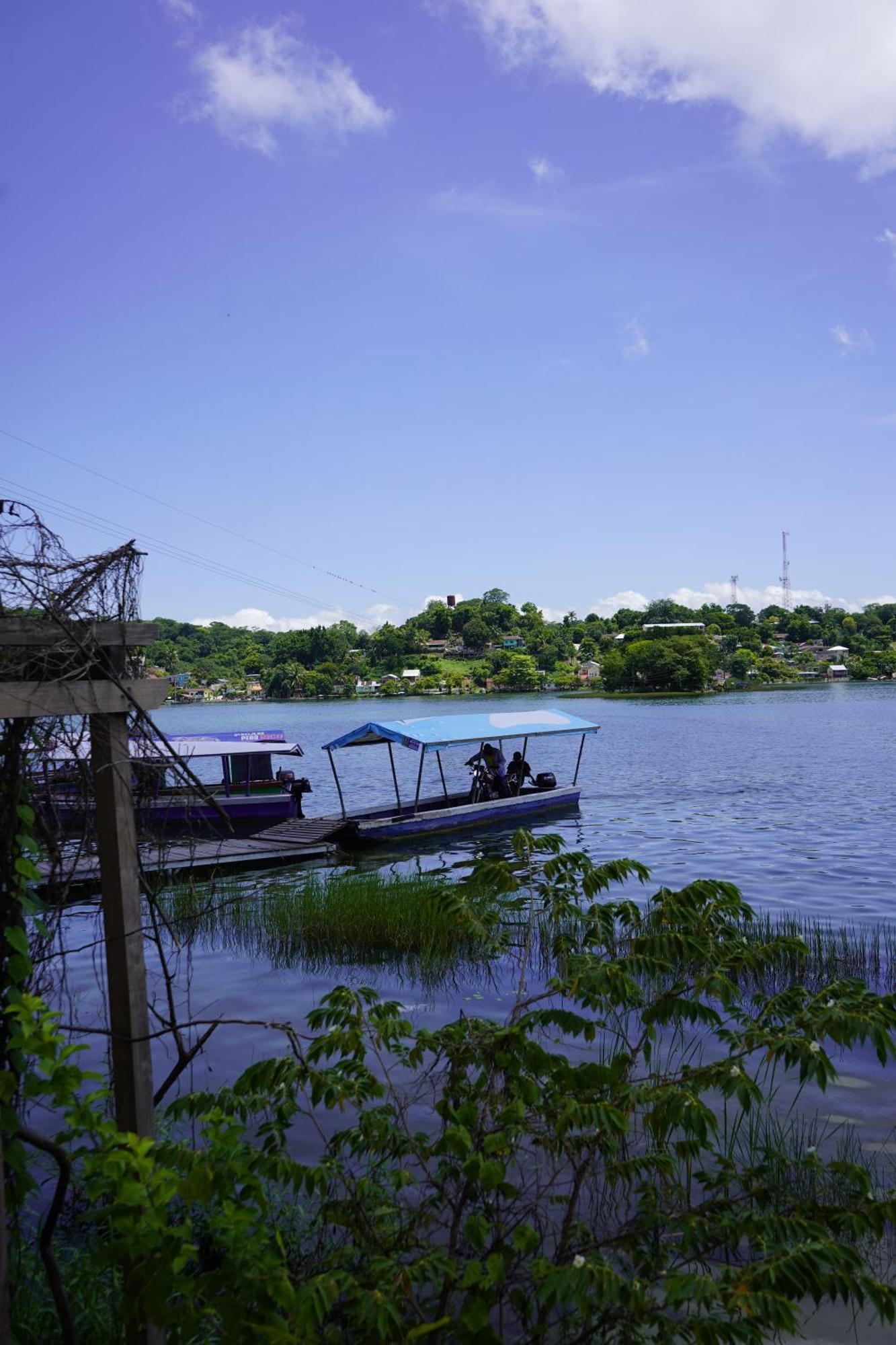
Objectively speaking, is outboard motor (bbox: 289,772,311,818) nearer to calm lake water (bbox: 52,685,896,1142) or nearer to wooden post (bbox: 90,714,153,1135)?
calm lake water (bbox: 52,685,896,1142)

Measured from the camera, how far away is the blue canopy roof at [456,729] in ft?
79.2

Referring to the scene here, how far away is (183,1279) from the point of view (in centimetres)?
317

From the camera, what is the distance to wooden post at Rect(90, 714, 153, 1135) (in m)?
4.45

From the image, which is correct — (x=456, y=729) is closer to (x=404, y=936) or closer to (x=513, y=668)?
(x=404, y=936)

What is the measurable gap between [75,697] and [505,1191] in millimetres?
2509

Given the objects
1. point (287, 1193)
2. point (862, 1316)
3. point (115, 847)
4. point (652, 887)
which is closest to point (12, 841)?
point (115, 847)

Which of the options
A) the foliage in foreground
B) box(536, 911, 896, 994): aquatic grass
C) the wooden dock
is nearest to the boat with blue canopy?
the wooden dock

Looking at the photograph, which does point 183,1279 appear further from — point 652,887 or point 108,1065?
point 652,887

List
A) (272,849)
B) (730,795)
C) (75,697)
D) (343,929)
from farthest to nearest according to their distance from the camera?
(730,795)
(272,849)
(343,929)
(75,697)

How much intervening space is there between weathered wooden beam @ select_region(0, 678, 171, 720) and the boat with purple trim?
7.4 inches

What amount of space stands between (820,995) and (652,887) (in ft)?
49.5

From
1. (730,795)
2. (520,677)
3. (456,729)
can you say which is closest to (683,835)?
(456,729)

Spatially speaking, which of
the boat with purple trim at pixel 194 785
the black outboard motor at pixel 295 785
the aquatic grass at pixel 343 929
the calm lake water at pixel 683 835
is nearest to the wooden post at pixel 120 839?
the boat with purple trim at pixel 194 785

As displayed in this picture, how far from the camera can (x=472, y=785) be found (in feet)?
91.0
